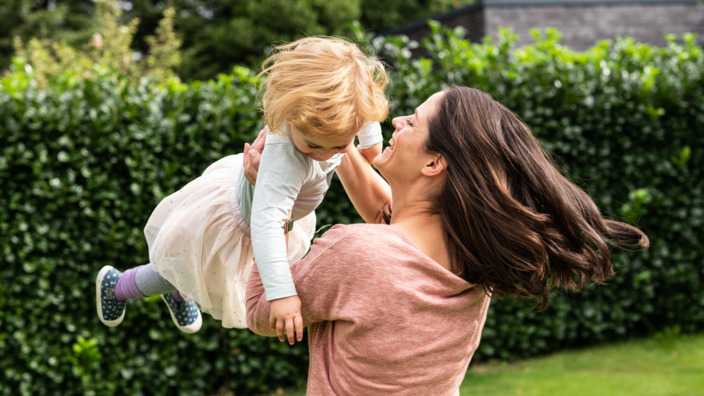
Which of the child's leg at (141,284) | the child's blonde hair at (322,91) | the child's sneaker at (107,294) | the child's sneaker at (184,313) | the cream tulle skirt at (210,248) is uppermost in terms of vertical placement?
the child's blonde hair at (322,91)

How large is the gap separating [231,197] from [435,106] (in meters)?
0.75

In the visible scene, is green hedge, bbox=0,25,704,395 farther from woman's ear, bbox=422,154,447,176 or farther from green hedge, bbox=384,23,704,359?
woman's ear, bbox=422,154,447,176

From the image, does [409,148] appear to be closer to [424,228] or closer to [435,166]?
[435,166]

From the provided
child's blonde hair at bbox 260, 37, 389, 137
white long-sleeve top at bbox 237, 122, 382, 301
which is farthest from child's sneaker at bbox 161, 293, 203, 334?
child's blonde hair at bbox 260, 37, 389, 137

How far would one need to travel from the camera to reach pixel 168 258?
216 centimetres

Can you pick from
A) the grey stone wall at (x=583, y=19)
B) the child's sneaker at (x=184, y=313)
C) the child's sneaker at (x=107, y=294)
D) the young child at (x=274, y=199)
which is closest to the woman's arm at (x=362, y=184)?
the young child at (x=274, y=199)

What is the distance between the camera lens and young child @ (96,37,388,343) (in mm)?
1694

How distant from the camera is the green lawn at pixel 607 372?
475 cm

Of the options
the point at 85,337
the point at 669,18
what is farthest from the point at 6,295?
the point at 669,18

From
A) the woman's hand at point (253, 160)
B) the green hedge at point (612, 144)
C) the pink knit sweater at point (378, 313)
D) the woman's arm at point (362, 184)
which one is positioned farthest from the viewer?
the green hedge at point (612, 144)

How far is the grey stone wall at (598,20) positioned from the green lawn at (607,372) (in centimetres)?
489

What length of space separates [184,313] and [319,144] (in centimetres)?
115

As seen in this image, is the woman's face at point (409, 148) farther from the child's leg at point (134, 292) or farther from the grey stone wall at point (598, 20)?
the grey stone wall at point (598, 20)

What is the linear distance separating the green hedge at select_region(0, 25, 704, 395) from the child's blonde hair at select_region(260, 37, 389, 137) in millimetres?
2540
